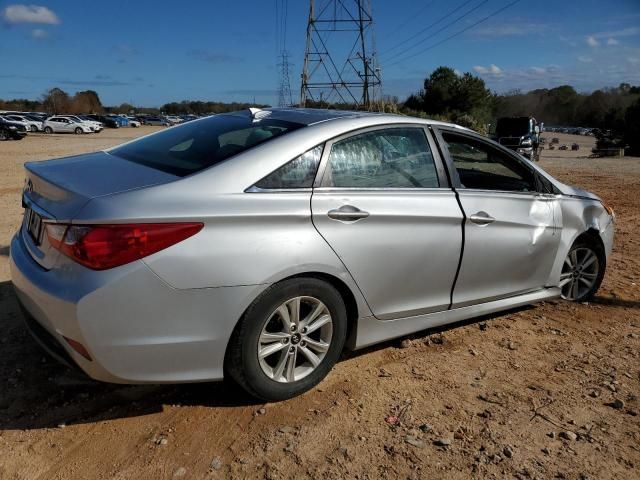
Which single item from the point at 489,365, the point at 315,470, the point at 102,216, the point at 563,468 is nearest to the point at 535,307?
the point at 489,365

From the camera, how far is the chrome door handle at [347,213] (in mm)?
3004

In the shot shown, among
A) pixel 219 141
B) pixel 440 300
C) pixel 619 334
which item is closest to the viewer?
pixel 219 141

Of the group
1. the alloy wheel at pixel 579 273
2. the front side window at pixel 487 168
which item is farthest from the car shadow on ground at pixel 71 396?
the alloy wheel at pixel 579 273

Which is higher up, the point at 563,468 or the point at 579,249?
the point at 579,249

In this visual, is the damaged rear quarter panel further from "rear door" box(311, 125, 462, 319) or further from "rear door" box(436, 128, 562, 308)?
"rear door" box(311, 125, 462, 319)

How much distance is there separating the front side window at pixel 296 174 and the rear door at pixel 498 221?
3.58ft

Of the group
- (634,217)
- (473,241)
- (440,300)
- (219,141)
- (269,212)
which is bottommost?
(634,217)

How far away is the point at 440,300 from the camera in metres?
3.61

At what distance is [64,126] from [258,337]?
5197 centimetres

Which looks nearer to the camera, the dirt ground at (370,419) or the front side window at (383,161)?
the dirt ground at (370,419)

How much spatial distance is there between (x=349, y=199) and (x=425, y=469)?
1428 millimetres

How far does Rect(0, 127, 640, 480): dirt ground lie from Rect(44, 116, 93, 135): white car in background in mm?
49776

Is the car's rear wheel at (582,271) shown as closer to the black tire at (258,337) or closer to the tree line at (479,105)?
the black tire at (258,337)

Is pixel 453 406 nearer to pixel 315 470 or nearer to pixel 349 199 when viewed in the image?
pixel 315 470
